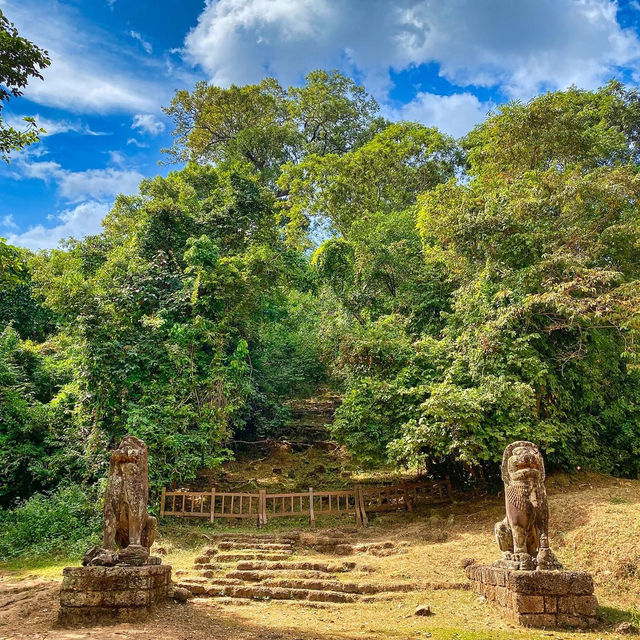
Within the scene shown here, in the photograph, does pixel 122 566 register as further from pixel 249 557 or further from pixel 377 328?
pixel 377 328

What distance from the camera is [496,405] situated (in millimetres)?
10672

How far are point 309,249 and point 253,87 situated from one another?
8.55 metres

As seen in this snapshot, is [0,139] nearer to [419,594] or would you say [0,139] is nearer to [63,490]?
[63,490]

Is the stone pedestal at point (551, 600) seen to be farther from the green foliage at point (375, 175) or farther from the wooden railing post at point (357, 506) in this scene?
the green foliage at point (375, 175)

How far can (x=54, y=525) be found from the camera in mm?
10781

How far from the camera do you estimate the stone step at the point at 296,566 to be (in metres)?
8.83

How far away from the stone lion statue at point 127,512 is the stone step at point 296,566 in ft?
9.29

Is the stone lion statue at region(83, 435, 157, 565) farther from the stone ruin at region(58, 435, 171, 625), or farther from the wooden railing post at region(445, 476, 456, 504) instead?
the wooden railing post at region(445, 476, 456, 504)

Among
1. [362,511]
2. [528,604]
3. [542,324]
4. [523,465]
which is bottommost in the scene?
[362,511]

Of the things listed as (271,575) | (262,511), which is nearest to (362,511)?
(262,511)

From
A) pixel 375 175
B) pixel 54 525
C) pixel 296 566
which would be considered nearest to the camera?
pixel 296 566

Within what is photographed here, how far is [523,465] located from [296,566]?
186 inches

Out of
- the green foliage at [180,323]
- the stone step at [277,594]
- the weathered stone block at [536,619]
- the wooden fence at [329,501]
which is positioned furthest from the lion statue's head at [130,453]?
the wooden fence at [329,501]

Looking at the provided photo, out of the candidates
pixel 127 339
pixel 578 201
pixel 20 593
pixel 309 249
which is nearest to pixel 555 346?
pixel 578 201
